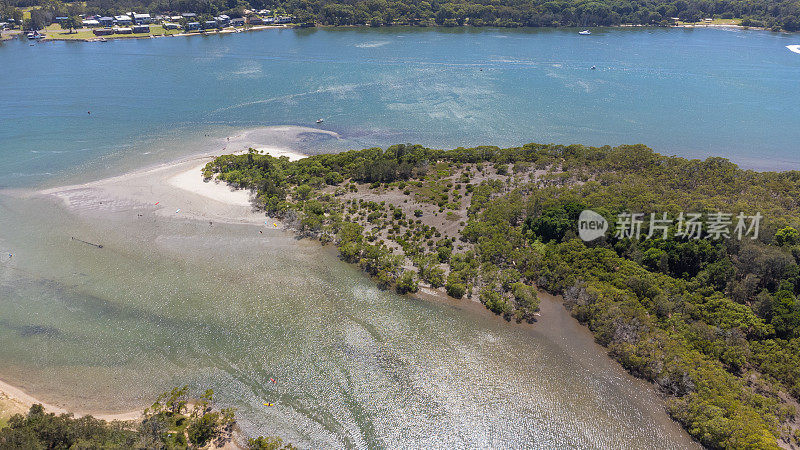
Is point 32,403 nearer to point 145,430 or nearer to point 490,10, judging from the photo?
point 145,430

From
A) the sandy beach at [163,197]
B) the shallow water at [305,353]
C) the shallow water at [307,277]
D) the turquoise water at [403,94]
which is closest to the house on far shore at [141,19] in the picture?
the turquoise water at [403,94]

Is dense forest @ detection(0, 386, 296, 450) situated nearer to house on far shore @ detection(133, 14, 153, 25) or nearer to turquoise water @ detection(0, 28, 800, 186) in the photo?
turquoise water @ detection(0, 28, 800, 186)

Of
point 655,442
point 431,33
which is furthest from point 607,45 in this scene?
point 655,442

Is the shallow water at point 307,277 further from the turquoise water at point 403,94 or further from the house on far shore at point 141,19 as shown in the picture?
the house on far shore at point 141,19

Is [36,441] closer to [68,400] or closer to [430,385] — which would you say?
[68,400]

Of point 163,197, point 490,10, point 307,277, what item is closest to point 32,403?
point 307,277

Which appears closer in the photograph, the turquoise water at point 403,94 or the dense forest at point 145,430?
the dense forest at point 145,430

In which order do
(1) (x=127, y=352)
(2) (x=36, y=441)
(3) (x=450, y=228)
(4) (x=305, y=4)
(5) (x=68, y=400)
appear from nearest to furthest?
(2) (x=36, y=441), (5) (x=68, y=400), (1) (x=127, y=352), (3) (x=450, y=228), (4) (x=305, y=4)
